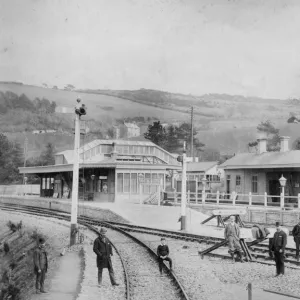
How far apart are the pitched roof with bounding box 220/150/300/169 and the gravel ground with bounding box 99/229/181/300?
1534 centimetres

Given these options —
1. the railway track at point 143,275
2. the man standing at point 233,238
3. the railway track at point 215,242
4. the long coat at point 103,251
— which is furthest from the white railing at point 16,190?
the long coat at point 103,251

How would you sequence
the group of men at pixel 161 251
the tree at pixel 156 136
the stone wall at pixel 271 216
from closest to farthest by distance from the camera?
the group of men at pixel 161 251 → the stone wall at pixel 271 216 → the tree at pixel 156 136

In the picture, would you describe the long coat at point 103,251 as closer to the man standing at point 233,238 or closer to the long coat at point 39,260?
the long coat at point 39,260

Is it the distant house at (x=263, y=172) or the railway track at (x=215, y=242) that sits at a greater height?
the distant house at (x=263, y=172)

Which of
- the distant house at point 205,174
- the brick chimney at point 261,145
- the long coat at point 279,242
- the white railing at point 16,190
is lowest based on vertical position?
the long coat at point 279,242

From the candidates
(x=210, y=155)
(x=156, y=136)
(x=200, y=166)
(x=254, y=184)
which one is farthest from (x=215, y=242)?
(x=210, y=155)

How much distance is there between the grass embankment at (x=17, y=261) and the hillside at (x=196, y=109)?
179 feet

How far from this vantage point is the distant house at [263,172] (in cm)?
3048

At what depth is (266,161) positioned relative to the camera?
32625 millimetres

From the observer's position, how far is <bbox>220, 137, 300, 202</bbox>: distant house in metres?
30.5

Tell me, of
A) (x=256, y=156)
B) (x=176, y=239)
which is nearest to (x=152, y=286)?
(x=176, y=239)

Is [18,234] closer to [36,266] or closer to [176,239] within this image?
[176,239]

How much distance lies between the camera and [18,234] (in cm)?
2508

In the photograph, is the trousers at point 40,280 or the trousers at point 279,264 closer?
the trousers at point 40,280
